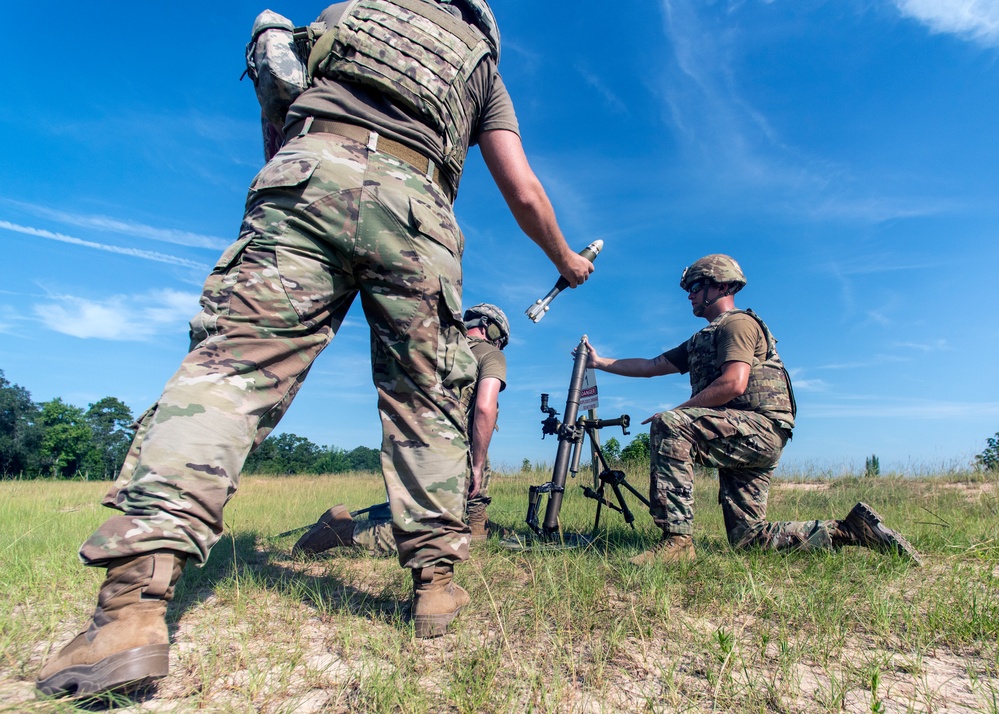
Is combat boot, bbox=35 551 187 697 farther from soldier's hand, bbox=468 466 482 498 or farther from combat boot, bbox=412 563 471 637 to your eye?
soldier's hand, bbox=468 466 482 498

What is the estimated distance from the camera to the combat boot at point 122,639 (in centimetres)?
127

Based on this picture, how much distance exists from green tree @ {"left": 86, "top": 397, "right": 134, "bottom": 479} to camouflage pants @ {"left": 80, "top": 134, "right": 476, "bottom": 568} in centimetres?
5939

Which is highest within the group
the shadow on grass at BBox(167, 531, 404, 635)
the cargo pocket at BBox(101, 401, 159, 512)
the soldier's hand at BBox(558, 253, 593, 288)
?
the soldier's hand at BBox(558, 253, 593, 288)

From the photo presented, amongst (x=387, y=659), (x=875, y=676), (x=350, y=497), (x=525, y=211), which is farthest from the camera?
(x=350, y=497)

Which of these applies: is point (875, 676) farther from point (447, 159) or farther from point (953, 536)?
point (953, 536)

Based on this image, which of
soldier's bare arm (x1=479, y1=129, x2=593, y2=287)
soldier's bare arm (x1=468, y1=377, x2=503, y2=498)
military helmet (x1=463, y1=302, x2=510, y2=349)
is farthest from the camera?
military helmet (x1=463, y1=302, x2=510, y2=349)

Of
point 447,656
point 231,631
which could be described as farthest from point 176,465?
point 447,656

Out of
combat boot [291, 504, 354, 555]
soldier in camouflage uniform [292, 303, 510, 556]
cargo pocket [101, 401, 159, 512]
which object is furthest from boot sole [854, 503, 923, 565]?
cargo pocket [101, 401, 159, 512]

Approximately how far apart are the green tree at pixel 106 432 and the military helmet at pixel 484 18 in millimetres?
59434

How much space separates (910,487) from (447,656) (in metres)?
8.80

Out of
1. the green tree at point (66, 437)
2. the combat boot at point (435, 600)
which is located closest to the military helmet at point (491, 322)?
the combat boot at point (435, 600)

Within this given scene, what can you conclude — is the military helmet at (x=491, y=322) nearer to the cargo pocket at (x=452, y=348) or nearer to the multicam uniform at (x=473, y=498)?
the multicam uniform at (x=473, y=498)

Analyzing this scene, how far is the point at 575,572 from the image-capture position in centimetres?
245

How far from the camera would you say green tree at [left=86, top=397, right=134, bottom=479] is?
5244 centimetres
